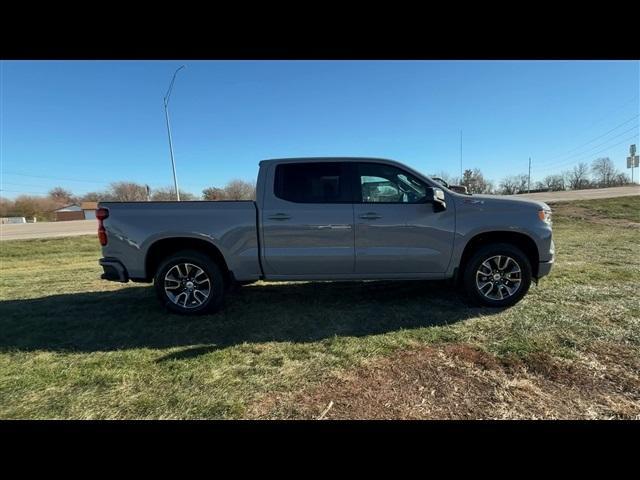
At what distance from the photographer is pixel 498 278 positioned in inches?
166

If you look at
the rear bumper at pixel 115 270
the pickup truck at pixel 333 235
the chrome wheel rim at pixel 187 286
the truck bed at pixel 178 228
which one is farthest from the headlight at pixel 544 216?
the rear bumper at pixel 115 270

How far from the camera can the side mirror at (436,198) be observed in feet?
13.0

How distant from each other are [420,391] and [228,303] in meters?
3.09

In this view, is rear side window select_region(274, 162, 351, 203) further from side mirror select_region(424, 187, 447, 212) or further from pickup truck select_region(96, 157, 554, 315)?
side mirror select_region(424, 187, 447, 212)

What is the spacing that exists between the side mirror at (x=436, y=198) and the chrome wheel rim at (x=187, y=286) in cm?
293

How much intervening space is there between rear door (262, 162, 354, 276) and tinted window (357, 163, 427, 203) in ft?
0.72

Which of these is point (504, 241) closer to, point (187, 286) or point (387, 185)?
point (387, 185)

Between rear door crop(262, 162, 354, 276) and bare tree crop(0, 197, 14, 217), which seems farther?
bare tree crop(0, 197, 14, 217)

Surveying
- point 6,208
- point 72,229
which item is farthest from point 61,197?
point 72,229

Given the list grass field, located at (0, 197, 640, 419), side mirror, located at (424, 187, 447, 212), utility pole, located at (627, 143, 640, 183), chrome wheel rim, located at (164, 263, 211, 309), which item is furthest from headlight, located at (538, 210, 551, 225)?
utility pole, located at (627, 143, 640, 183)

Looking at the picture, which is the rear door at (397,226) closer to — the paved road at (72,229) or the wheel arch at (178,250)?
the wheel arch at (178,250)

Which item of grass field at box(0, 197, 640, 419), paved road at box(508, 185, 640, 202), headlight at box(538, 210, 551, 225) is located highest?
paved road at box(508, 185, 640, 202)

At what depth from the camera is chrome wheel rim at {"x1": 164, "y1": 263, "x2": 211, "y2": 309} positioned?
13.8ft
